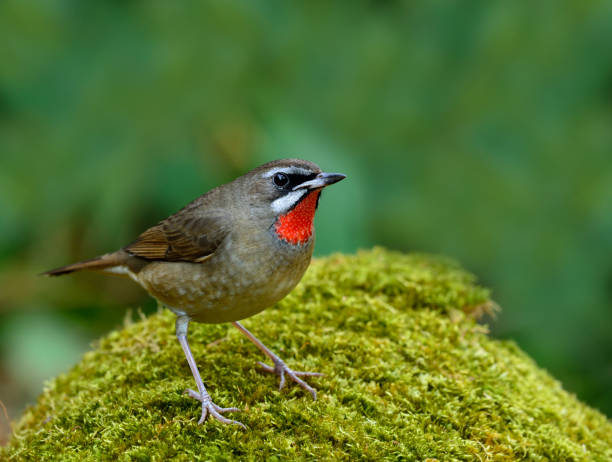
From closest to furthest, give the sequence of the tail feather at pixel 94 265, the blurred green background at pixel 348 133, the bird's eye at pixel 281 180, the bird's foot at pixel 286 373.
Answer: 1. the bird's foot at pixel 286 373
2. the bird's eye at pixel 281 180
3. the tail feather at pixel 94 265
4. the blurred green background at pixel 348 133

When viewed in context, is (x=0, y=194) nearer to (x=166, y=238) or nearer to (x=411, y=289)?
(x=166, y=238)

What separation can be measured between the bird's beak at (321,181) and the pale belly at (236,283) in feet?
1.26

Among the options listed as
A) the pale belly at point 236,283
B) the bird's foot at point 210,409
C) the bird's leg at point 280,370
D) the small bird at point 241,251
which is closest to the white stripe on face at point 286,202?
the small bird at point 241,251

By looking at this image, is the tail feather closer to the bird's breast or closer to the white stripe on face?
the bird's breast

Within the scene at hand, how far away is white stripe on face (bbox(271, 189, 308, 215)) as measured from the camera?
4.03 meters

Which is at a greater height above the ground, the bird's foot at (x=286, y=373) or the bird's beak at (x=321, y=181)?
the bird's beak at (x=321, y=181)

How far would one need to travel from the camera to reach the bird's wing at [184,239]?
407 cm

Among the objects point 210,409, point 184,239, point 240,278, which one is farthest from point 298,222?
point 210,409

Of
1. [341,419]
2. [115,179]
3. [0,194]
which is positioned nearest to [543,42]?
[115,179]

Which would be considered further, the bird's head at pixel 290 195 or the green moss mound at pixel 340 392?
the bird's head at pixel 290 195

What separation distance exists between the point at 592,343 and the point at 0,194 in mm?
6265

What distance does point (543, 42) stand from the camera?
7.08m

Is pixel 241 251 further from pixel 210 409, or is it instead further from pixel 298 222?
pixel 210 409

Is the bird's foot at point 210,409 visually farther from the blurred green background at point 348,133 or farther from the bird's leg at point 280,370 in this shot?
the blurred green background at point 348,133
